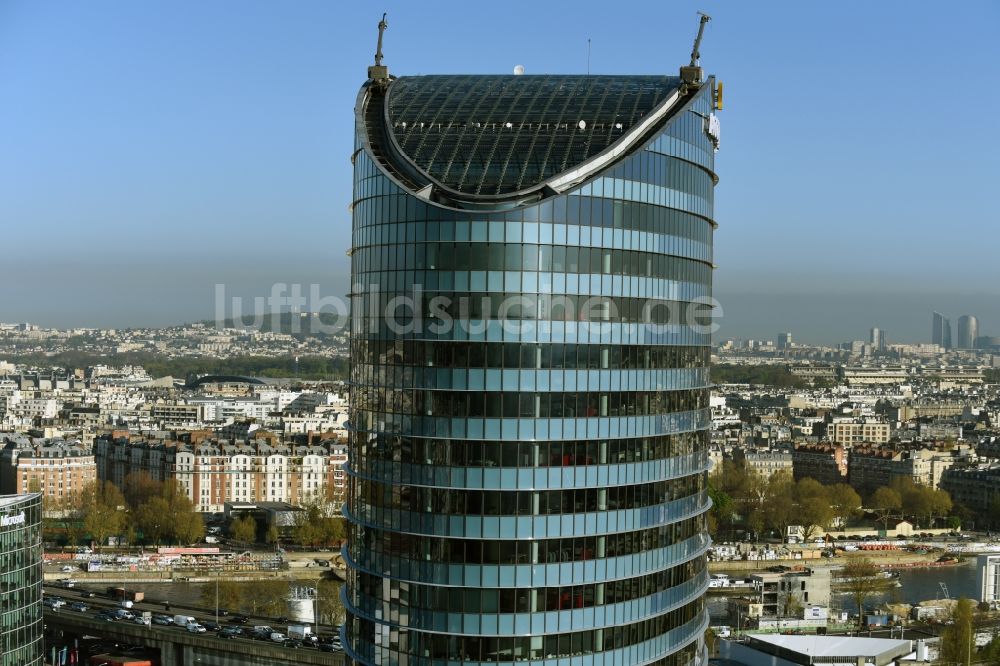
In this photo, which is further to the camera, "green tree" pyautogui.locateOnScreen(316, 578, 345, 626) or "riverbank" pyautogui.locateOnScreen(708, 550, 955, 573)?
"riverbank" pyautogui.locateOnScreen(708, 550, 955, 573)

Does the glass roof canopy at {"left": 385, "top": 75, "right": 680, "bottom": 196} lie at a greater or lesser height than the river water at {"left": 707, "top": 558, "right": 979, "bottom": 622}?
greater

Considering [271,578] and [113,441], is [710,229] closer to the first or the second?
[271,578]

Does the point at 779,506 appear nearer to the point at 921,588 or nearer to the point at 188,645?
the point at 921,588

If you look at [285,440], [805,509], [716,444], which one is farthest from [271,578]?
[716,444]

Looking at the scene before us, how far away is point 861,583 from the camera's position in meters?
87.6

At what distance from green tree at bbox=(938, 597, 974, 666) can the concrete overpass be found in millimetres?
28477

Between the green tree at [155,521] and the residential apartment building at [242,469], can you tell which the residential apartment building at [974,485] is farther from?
the green tree at [155,521]

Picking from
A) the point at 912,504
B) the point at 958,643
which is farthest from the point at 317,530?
the point at 912,504

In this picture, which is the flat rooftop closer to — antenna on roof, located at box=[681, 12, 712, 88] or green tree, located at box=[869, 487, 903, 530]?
antenna on roof, located at box=[681, 12, 712, 88]

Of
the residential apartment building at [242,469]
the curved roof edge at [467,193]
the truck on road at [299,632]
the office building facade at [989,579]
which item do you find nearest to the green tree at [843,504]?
the office building facade at [989,579]

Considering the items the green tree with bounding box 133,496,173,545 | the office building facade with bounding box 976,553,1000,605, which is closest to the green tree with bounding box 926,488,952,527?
the office building facade with bounding box 976,553,1000,605

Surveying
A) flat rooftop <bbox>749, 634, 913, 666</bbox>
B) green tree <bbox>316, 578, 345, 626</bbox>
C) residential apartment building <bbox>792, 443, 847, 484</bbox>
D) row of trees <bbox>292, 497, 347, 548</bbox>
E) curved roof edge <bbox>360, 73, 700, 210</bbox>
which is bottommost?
green tree <bbox>316, 578, 345, 626</bbox>

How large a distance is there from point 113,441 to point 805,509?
216 feet

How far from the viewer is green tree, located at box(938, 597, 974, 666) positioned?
66500 mm
